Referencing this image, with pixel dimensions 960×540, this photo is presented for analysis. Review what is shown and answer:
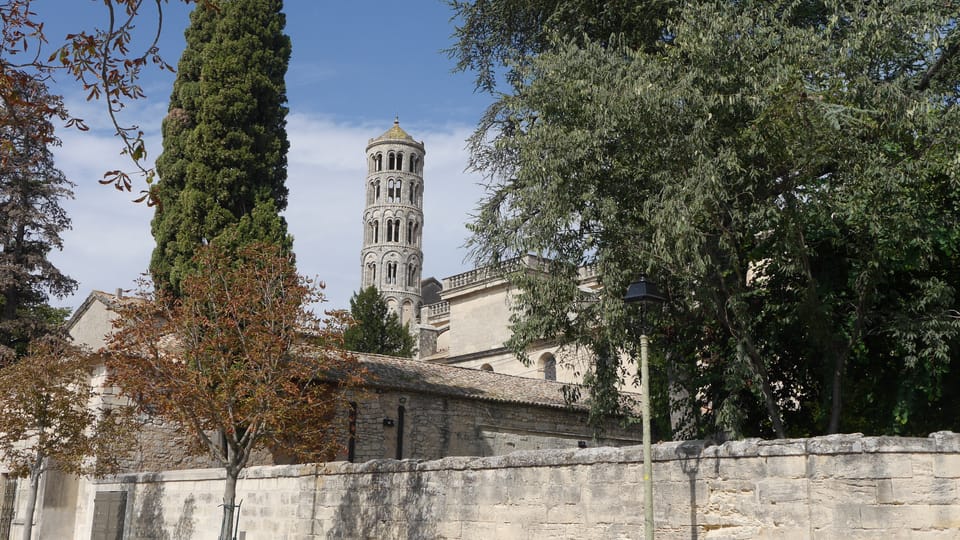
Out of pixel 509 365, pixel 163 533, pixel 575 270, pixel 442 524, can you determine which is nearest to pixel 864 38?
pixel 575 270

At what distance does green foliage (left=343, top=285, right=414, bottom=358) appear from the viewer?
44625 millimetres

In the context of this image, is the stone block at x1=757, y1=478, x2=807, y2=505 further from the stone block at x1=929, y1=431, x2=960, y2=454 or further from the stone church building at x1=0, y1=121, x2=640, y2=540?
the stone church building at x1=0, y1=121, x2=640, y2=540

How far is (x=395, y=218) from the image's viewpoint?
8456cm

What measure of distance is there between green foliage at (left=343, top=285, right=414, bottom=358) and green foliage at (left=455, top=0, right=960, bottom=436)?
30246 millimetres

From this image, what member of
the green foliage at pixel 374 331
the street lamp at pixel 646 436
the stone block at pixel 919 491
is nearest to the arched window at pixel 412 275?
the green foliage at pixel 374 331

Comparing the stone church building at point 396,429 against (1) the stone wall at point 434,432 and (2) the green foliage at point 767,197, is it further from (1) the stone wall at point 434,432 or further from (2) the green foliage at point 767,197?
(2) the green foliage at point 767,197

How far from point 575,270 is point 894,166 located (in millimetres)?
4790

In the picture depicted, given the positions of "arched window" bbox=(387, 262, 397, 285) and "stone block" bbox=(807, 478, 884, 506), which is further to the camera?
"arched window" bbox=(387, 262, 397, 285)

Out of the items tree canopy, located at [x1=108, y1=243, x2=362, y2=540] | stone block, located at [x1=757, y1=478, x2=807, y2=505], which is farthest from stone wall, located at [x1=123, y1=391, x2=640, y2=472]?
stone block, located at [x1=757, y1=478, x2=807, y2=505]

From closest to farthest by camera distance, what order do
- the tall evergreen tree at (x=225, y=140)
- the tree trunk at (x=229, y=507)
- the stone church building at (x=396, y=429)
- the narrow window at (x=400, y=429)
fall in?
the tree trunk at (x=229, y=507) → the tall evergreen tree at (x=225, y=140) → the stone church building at (x=396, y=429) → the narrow window at (x=400, y=429)

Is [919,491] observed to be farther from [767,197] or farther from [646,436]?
[767,197]

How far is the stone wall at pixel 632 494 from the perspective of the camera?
337 inches

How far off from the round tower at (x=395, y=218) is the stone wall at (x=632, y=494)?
220 ft

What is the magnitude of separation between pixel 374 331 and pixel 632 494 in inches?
Answer: 1407
